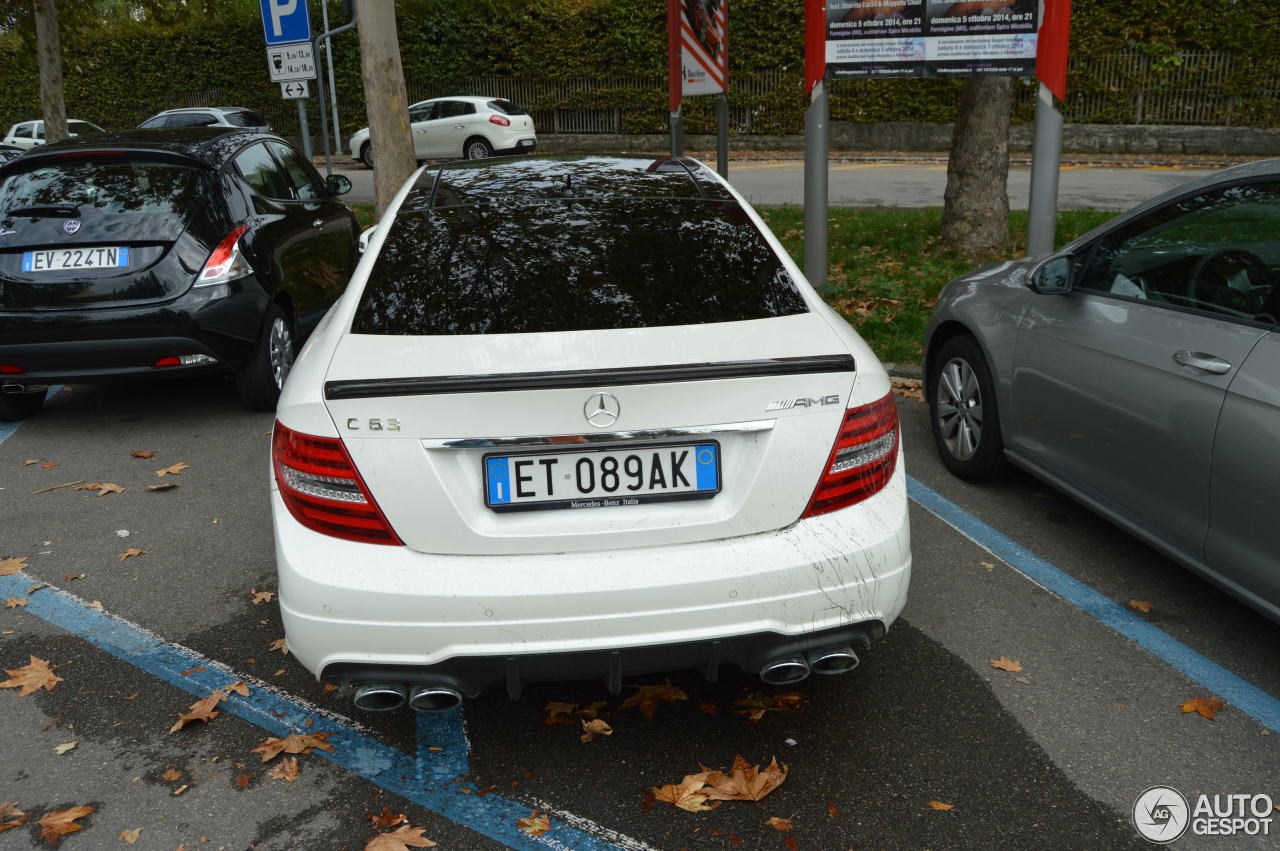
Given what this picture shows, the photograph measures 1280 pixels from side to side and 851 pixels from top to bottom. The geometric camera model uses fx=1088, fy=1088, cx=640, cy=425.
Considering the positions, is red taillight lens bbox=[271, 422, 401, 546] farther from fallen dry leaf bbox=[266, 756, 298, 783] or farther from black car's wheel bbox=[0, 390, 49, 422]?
black car's wheel bbox=[0, 390, 49, 422]

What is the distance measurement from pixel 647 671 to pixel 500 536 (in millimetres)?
509

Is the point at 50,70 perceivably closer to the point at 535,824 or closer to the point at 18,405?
the point at 18,405

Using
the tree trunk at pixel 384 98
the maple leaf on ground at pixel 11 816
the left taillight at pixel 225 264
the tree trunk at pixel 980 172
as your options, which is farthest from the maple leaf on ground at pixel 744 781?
the tree trunk at pixel 384 98

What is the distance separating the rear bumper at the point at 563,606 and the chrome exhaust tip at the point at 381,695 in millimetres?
37

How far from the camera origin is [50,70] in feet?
62.5

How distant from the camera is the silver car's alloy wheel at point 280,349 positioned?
21.6 ft

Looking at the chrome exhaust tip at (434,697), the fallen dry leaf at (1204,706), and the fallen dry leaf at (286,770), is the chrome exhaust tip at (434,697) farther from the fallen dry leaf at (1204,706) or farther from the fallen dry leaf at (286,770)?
the fallen dry leaf at (1204,706)

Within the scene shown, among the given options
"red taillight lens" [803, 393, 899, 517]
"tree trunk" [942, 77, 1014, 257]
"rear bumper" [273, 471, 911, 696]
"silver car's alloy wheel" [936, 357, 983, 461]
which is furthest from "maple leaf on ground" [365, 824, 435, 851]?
"tree trunk" [942, 77, 1014, 257]

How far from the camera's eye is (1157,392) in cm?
365

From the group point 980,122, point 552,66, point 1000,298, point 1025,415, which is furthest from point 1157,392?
point 552,66

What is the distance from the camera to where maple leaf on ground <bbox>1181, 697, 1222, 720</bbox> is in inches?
128

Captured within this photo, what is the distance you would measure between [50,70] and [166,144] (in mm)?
15247

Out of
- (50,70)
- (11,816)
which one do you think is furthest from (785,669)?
(50,70)

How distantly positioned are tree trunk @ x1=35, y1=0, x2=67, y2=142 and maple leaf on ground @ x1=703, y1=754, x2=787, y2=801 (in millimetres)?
19810
